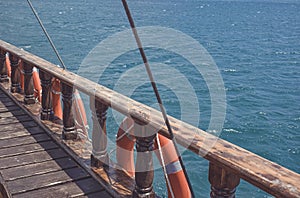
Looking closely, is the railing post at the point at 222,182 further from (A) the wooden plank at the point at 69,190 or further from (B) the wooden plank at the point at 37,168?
(B) the wooden plank at the point at 37,168

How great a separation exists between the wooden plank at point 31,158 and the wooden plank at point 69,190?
568 mm

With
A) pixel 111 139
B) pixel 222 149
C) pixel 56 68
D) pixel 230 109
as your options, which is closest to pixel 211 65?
pixel 230 109

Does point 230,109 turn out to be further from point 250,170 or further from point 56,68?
point 250,170

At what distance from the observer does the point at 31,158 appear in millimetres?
3766

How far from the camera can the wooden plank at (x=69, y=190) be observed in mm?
3113

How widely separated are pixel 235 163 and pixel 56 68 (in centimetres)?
275

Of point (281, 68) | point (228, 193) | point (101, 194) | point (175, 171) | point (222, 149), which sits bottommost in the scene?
point (281, 68)

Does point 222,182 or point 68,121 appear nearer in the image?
point 222,182

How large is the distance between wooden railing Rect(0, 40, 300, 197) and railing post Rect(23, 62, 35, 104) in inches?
11.9

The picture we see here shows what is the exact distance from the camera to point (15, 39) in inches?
1246

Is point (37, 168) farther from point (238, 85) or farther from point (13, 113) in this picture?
point (238, 85)

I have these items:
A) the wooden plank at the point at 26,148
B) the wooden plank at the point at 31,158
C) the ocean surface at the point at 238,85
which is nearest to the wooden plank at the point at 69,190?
the wooden plank at the point at 31,158

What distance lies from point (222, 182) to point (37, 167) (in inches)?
80.0

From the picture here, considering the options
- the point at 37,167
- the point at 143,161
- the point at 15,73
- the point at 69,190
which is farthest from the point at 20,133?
the point at 143,161
